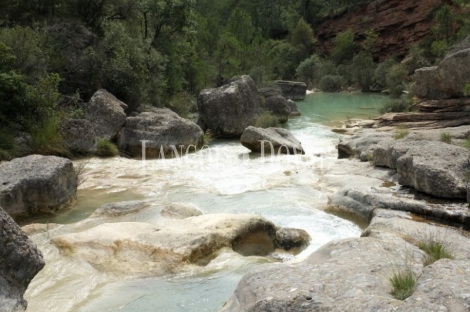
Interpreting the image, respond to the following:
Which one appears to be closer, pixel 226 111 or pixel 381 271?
pixel 381 271

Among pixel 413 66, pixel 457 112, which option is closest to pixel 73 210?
pixel 457 112

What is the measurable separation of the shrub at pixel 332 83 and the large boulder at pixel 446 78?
112ft

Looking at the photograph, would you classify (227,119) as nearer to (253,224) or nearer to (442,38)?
(253,224)

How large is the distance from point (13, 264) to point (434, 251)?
4.66m

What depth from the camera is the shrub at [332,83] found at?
174ft

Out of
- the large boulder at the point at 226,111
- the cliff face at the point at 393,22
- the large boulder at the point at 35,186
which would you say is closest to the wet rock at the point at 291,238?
the large boulder at the point at 35,186

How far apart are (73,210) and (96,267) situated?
3.62 meters

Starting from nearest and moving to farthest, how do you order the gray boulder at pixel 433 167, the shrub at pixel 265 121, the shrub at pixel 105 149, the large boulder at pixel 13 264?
the large boulder at pixel 13 264 < the gray boulder at pixel 433 167 < the shrub at pixel 105 149 < the shrub at pixel 265 121

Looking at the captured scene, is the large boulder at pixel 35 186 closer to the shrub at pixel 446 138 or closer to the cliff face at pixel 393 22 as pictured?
the shrub at pixel 446 138

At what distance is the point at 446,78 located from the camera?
1730 cm

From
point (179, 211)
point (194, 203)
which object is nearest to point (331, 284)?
point (179, 211)

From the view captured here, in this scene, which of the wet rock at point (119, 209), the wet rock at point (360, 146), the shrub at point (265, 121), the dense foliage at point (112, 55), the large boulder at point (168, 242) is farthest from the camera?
the shrub at point (265, 121)

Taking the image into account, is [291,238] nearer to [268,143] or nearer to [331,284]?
[331,284]

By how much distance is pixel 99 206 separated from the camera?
1000 cm
